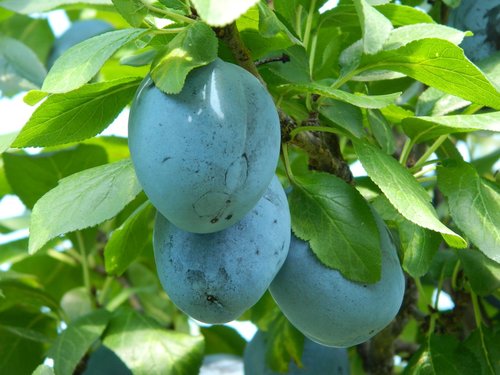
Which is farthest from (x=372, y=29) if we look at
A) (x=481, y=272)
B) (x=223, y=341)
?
(x=223, y=341)

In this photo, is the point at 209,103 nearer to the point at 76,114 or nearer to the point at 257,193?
the point at 257,193

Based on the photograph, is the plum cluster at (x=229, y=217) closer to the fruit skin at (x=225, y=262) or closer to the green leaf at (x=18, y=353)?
the fruit skin at (x=225, y=262)

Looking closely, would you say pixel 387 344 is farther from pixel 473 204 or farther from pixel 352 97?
pixel 352 97

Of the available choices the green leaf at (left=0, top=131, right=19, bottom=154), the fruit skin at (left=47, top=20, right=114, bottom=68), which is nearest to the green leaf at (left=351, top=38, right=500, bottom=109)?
the green leaf at (left=0, top=131, right=19, bottom=154)

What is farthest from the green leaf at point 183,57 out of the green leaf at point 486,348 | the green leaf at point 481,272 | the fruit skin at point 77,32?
the fruit skin at point 77,32

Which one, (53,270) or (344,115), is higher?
(344,115)

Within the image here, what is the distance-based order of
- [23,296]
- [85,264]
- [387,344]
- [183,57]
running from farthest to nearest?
[85,264] → [23,296] → [387,344] → [183,57]
